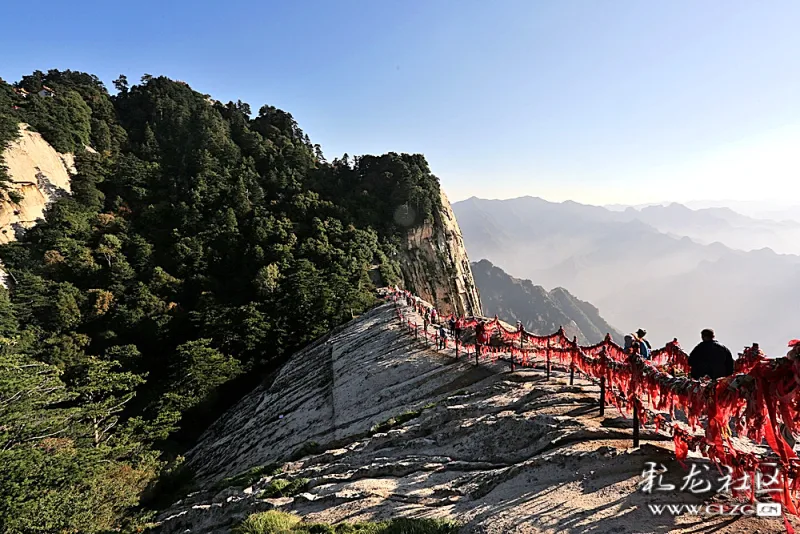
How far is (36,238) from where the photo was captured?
138 ft

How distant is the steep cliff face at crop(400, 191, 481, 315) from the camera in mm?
59875

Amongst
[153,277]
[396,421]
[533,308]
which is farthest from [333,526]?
[533,308]

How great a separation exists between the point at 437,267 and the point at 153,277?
39258 millimetres

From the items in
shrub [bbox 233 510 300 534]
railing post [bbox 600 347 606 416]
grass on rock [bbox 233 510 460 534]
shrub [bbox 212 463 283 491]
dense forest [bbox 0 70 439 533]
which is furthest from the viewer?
dense forest [bbox 0 70 439 533]

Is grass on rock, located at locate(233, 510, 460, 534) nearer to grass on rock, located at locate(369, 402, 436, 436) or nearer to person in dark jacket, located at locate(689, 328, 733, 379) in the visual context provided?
grass on rock, located at locate(369, 402, 436, 436)

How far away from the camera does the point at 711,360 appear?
7176mm

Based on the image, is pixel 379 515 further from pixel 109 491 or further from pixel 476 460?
pixel 109 491

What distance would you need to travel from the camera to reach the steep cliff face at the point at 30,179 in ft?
135

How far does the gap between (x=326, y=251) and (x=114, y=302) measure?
23.2 meters

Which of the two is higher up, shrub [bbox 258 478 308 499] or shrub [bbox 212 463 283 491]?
shrub [bbox 258 478 308 499]

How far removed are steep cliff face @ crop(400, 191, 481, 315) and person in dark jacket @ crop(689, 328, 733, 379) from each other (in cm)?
5029

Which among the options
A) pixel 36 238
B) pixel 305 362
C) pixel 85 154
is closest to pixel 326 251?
pixel 305 362

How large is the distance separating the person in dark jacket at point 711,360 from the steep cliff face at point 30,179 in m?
57.7

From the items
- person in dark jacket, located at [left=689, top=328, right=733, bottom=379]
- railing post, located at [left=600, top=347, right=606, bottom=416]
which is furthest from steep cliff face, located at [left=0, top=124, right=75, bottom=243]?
person in dark jacket, located at [left=689, top=328, right=733, bottom=379]
